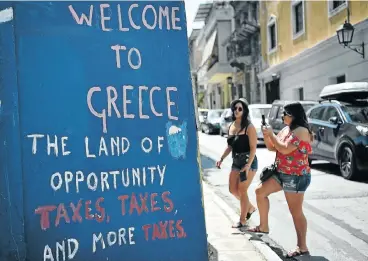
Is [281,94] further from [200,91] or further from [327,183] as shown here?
[200,91]

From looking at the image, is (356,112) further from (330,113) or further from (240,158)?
(240,158)

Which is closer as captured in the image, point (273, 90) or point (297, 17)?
point (297, 17)

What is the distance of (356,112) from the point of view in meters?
9.90

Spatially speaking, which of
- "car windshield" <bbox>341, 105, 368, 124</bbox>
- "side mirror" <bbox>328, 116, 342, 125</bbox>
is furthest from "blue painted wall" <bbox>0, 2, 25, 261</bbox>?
"side mirror" <bbox>328, 116, 342, 125</bbox>

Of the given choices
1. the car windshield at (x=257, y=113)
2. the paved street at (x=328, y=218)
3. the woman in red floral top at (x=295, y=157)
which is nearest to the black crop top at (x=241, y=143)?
the woman in red floral top at (x=295, y=157)

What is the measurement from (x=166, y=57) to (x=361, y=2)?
1448 cm

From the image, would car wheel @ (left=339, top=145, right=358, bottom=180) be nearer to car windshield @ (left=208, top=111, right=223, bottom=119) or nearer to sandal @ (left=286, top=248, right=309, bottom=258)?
sandal @ (left=286, top=248, right=309, bottom=258)

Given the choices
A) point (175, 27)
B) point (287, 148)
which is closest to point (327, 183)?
point (287, 148)

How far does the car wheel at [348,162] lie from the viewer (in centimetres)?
908

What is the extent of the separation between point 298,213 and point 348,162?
17.5ft

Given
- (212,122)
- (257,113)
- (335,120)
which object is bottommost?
(212,122)

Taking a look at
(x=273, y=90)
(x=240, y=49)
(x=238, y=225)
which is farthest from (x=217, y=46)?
(x=238, y=225)

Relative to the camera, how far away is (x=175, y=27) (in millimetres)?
2936

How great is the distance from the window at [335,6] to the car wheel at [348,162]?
9054mm
